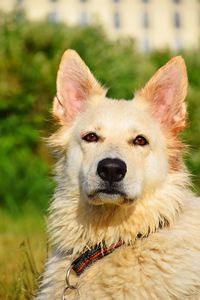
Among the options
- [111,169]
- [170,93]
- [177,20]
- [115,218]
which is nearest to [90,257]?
[115,218]

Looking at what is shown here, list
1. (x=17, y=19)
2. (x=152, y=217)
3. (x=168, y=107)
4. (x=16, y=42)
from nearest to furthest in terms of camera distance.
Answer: (x=152, y=217) < (x=168, y=107) < (x=16, y=42) < (x=17, y=19)

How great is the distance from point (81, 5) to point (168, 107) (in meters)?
59.8

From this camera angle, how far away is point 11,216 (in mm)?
10148

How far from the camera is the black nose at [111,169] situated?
14.9 ft

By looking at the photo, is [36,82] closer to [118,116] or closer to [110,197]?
[118,116]

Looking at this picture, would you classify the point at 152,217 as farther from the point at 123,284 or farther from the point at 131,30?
the point at 131,30

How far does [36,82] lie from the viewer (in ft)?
45.9

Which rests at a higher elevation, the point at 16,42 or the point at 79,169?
the point at 16,42

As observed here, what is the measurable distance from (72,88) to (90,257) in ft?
4.79

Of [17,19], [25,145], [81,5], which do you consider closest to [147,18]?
[81,5]

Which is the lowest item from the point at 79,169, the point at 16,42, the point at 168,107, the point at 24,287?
the point at 24,287

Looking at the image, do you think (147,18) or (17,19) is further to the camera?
(147,18)

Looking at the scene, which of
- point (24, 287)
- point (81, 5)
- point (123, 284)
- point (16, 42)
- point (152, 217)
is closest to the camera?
point (123, 284)

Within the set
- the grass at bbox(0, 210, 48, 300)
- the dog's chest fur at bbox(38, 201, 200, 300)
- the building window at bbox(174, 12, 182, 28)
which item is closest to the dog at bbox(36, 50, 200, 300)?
the dog's chest fur at bbox(38, 201, 200, 300)
